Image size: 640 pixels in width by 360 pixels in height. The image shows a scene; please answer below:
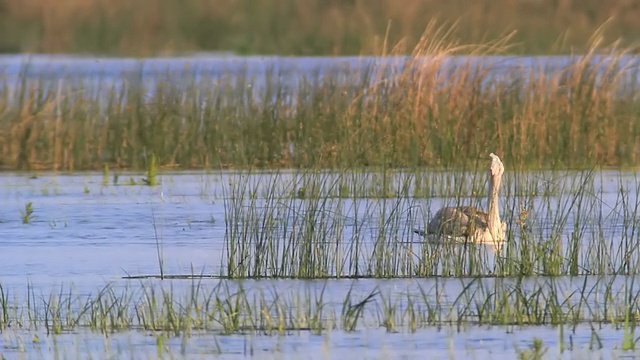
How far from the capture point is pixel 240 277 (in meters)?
9.05

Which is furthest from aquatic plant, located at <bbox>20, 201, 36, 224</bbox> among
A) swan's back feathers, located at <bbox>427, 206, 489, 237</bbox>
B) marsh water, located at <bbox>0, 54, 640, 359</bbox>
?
swan's back feathers, located at <bbox>427, 206, 489, 237</bbox>

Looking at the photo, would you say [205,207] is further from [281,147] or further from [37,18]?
[37,18]

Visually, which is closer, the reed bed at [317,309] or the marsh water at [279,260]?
the marsh water at [279,260]

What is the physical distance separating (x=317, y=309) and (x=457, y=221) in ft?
8.10

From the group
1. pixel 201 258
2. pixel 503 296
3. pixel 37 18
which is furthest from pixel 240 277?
pixel 37 18

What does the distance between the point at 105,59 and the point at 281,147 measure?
14.1 metres

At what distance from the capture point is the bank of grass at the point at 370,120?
47.4 ft

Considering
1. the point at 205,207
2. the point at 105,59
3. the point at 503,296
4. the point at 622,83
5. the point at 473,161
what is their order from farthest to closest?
the point at 105,59, the point at 622,83, the point at 473,161, the point at 205,207, the point at 503,296

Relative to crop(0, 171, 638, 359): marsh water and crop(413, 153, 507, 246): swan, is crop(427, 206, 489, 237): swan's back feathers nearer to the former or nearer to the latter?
crop(413, 153, 507, 246): swan

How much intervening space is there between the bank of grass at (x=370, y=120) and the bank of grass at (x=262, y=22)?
12466 millimetres

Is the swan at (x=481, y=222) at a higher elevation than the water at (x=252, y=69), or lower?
lower

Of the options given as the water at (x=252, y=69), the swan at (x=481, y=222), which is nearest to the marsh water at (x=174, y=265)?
the swan at (x=481, y=222)

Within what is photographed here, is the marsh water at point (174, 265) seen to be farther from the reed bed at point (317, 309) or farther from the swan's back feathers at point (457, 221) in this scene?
the swan's back feathers at point (457, 221)

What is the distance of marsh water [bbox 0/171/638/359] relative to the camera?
7.02m
